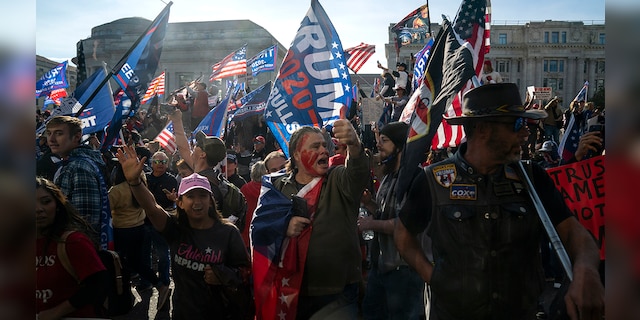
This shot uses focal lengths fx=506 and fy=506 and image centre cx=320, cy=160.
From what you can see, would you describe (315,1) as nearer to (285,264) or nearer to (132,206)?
(285,264)

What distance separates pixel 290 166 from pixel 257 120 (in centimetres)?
1243

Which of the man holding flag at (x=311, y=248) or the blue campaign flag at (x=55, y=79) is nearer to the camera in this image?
the man holding flag at (x=311, y=248)

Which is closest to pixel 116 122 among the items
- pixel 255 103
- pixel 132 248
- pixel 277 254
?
pixel 132 248

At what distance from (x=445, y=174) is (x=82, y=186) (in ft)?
9.97

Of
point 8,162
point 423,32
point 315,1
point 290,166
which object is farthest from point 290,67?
point 423,32

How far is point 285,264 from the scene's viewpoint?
11.8 ft

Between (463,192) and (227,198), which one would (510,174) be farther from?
(227,198)

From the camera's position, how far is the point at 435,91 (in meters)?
3.37

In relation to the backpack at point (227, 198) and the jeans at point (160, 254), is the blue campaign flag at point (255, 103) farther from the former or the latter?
the backpack at point (227, 198)

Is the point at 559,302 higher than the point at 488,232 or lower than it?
lower

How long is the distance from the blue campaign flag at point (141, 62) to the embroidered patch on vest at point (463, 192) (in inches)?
190

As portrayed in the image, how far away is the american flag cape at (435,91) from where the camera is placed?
3068mm

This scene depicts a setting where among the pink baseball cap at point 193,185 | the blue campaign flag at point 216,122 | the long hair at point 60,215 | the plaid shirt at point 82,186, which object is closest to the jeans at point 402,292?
the pink baseball cap at point 193,185

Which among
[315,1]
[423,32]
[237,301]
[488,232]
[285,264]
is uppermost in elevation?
[423,32]
